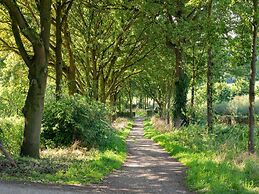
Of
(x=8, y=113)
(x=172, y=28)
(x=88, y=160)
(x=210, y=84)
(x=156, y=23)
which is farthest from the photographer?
(x=8, y=113)

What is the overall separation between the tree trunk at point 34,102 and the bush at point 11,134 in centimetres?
236

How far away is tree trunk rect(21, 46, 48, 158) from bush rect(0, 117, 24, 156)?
92.7 inches

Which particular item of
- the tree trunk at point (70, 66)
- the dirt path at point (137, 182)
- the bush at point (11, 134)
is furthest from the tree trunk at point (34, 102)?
the tree trunk at point (70, 66)

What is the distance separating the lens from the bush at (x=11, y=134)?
18170 millimetres

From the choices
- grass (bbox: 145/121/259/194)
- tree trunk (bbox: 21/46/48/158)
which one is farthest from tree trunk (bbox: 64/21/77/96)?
tree trunk (bbox: 21/46/48/158)

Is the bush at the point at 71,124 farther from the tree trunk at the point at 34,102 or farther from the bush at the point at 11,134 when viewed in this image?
the tree trunk at the point at 34,102

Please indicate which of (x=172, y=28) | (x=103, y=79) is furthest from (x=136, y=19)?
(x=103, y=79)

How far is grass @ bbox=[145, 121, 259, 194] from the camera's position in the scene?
1092cm

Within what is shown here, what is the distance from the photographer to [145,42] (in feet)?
109

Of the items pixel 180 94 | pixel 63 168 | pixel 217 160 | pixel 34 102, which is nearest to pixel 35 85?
pixel 34 102

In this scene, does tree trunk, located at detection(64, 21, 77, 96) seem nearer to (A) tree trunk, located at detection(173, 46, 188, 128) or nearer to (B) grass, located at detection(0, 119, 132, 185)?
(A) tree trunk, located at detection(173, 46, 188, 128)

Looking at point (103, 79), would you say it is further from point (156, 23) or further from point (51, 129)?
point (51, 129)

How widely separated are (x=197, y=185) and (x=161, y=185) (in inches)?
46.6

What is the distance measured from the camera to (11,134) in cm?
1914
